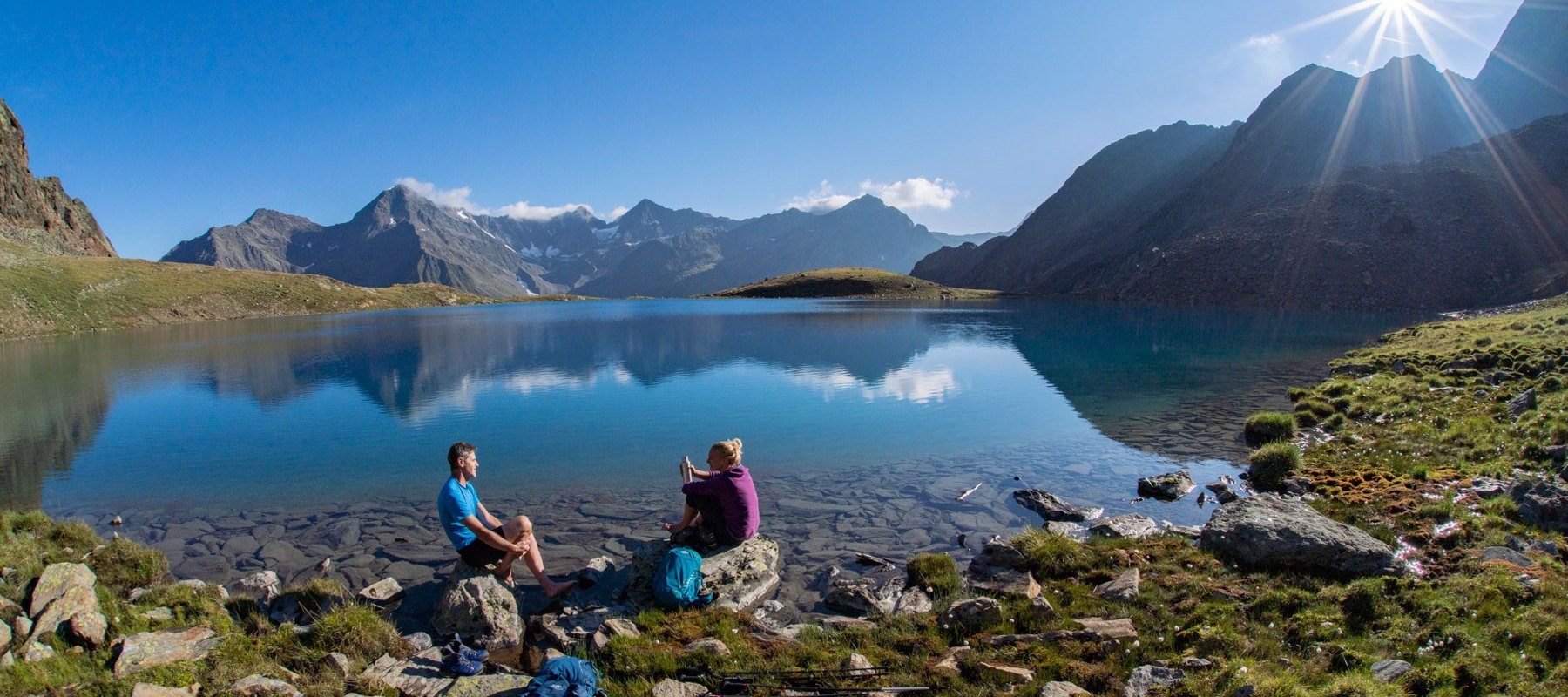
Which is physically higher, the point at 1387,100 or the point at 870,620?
the point at 1387,100

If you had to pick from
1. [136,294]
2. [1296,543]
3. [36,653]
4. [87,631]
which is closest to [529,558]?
[87,631]

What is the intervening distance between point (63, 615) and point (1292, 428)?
2818 cm

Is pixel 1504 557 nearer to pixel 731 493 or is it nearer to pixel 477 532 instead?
pixel 731 493

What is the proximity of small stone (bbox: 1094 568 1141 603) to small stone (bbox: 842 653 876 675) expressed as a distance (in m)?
4.05

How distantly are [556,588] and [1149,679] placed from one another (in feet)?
28.6

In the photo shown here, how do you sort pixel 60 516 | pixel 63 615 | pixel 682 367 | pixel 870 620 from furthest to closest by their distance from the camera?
Result: pixel 682 367, pixel 60 516, pixel 870 620, pixel 63 615

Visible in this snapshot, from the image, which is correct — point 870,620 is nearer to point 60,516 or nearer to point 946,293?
point 60,516

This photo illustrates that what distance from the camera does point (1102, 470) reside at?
62.1 ft

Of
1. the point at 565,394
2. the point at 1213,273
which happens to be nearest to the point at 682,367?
the point at 565,394

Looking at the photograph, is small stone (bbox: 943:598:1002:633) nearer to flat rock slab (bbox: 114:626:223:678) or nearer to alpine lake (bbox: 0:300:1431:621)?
alpine lake (bbox: 0:300:1431:621)

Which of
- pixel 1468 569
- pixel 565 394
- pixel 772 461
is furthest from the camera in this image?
pixel 565 394

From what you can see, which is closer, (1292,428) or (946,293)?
(1292,428)

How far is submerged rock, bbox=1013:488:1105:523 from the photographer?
49.5 ft

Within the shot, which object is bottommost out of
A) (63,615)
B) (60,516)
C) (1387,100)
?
(60,516)
